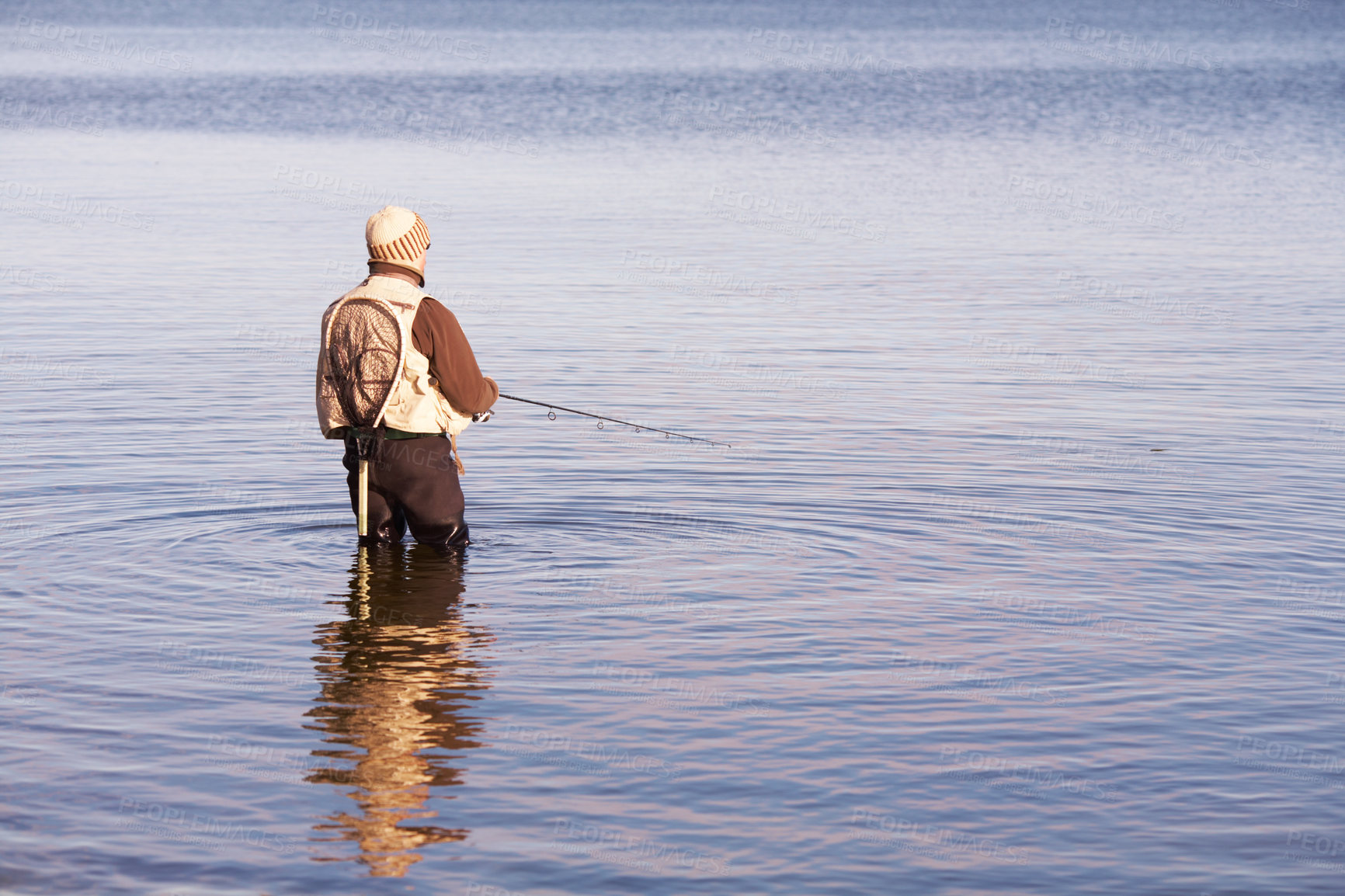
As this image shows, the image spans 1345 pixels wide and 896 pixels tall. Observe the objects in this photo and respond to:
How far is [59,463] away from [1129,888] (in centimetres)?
734

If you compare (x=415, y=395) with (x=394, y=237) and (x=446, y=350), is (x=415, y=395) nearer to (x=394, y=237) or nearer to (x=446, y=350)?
(x=446, y=350)

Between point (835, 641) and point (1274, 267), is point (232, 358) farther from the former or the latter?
point (1274, 267)

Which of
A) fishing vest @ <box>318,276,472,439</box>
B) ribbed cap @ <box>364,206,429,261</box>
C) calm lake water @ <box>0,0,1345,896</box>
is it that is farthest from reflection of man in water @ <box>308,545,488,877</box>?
ribbed cap @ <box>364,206,429,261</box>

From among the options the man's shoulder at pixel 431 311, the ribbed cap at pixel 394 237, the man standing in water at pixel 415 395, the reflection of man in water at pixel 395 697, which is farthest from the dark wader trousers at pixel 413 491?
the ribbed cap at pixel 394 237

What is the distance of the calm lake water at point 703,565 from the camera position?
538cm

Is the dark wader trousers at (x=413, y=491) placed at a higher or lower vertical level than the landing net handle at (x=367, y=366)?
lower

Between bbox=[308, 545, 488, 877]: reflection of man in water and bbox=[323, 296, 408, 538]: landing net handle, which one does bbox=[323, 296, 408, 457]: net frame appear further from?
bbox=[308, 545, 488, 877]: reflection of man in water

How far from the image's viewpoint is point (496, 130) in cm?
3838

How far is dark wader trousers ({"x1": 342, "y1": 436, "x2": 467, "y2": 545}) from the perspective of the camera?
7719mm

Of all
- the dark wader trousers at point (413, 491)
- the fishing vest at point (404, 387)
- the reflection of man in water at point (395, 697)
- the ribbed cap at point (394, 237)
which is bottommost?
the reflection of man in water at point (395, 697)

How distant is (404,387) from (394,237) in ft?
2.08

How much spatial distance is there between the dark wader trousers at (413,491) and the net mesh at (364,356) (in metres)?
0.26

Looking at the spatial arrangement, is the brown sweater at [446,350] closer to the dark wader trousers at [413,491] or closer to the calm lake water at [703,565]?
the dark wader trousers at [413,491]

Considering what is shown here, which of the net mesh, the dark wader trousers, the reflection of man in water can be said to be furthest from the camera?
the dark wader trousers
